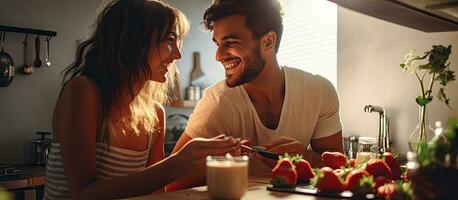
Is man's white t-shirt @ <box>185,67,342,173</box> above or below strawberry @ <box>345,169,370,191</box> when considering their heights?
above

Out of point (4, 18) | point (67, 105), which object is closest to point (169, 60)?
point (67, 105)

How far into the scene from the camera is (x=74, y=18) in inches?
162

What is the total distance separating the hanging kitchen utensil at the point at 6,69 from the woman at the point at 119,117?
1.90 m

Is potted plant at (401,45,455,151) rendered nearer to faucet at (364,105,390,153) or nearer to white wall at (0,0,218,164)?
faucet at (364,105,390,153)

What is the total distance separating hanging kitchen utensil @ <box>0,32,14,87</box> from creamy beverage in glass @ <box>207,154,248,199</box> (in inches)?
103

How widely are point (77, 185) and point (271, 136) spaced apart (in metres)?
0.89

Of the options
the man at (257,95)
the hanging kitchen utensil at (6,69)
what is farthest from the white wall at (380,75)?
the hanging kitchen utensil at (6,69)

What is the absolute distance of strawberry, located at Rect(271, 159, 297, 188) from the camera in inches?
61.3

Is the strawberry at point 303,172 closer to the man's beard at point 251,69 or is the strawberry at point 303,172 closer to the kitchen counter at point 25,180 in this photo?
the man's beard at point 251,69

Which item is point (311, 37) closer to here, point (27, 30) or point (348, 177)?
point (27, 30)

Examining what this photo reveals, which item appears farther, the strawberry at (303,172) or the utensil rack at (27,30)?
the utensil rack at (27,30)

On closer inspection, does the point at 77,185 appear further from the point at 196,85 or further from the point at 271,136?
the point at 196,85

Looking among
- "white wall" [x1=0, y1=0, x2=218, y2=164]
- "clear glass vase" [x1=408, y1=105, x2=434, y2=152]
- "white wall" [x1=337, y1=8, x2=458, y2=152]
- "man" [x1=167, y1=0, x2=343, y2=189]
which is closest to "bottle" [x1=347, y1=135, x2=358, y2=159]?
"white wall" [x1=337, y1=8, x2=458, y2=152]

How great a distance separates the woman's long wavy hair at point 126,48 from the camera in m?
1.77
